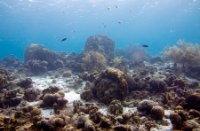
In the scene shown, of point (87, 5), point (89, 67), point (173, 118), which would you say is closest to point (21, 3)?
point (87, 5)

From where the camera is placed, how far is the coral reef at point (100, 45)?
2700 cm

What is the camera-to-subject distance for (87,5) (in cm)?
4784

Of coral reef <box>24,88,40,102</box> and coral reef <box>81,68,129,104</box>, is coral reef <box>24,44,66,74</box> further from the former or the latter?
coral reef <box>81,68,129,104</box>

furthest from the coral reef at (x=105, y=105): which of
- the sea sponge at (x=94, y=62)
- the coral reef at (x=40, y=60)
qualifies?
the coral reef at (x=40, y=60)

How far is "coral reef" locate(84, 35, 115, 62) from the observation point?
2700cm

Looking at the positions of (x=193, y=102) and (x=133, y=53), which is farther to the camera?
(x=133, y=53)

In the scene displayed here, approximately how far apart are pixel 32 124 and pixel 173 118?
5.04m

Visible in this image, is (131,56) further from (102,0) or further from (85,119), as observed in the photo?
(85,119)

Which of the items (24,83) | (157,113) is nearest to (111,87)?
(157,113)

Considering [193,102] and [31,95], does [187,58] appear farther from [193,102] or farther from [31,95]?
[31,95]

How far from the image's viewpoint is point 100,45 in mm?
28078

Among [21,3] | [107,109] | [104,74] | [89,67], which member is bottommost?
[107,109]

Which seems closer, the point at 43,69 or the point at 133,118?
the point at 133,118

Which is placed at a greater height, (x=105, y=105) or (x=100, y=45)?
(x=100, y=45)
